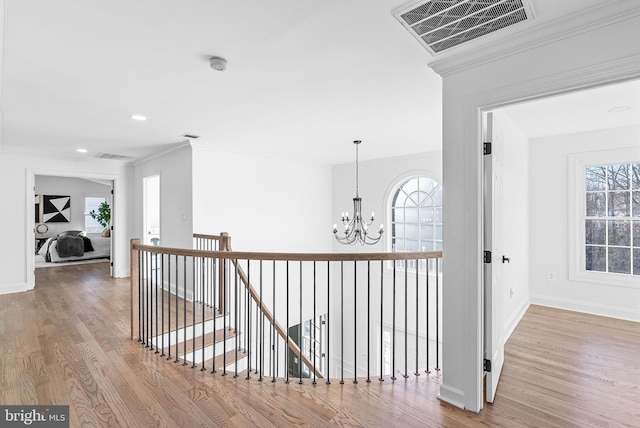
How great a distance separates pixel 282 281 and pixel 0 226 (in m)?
4.67

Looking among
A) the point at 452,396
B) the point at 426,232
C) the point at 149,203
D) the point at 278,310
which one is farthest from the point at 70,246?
the point at 452,396

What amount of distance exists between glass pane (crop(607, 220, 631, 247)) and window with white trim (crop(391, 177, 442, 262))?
2.20m

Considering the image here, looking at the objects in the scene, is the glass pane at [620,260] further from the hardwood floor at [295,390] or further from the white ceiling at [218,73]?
the white ceiling at [218,73]

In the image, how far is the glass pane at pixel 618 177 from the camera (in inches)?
151

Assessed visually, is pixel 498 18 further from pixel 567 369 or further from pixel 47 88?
pixel 47 88

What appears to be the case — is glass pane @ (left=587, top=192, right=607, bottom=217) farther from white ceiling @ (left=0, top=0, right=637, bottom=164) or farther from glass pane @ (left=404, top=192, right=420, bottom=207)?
glass pane @ (left=404, top=192, right=420, bottom=207)

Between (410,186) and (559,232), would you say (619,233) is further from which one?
(410,186)

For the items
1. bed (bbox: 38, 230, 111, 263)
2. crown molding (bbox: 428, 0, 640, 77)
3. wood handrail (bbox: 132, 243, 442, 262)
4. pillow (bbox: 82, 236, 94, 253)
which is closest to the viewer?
crown molding (bbox: 428, 0, 640, 77)

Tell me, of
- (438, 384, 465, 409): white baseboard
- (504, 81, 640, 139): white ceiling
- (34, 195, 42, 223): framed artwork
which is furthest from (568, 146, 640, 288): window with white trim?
(34, 195, 42, 223): framed artwork

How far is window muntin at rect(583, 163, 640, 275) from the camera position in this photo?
3.80 meters

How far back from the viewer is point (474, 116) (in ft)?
6.75

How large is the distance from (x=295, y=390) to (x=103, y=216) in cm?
922

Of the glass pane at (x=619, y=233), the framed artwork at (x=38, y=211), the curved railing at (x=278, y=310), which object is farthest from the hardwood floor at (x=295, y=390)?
the framed artwork at (x=38, y=211)

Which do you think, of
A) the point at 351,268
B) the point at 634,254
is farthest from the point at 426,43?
the point at 351,268
